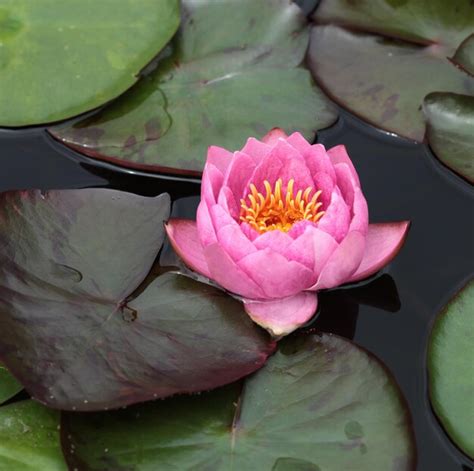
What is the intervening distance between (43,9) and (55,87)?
0.27 meters

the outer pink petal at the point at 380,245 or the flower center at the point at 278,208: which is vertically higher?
the flower center at the point at 278,208

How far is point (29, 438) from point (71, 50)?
109cm

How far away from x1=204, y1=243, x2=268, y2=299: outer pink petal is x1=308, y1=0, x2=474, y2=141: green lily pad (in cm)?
74

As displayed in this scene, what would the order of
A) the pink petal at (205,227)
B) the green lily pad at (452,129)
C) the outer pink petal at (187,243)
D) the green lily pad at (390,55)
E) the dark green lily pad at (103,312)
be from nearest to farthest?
1. the dark green lily pad at (103,312)
2. the pink petal at (205,227)
3. the outer pink petal at (187,243)
4. the green lily pad at (452,129)
5. the green lily pad at (390,55)

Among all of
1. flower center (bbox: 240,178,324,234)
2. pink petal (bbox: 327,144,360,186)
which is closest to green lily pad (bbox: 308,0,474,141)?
pink petal (bbox: 327,144,360,186)

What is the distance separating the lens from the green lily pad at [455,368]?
162 cm

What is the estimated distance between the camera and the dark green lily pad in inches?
61.4

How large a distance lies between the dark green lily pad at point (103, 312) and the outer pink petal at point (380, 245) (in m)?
0.29

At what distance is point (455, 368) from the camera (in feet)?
5.47

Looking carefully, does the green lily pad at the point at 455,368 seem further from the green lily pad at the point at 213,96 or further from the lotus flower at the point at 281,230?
the green lily pad at the point at 213,96

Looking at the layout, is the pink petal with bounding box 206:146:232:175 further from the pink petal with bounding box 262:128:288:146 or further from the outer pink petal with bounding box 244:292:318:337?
the outer pink petal with bounding box 244:292:318:337

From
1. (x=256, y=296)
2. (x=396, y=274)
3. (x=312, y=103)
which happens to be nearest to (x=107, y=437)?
(x=256, y=296)

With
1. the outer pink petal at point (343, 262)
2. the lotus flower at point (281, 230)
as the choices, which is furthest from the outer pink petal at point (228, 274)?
the outer pink petal at point (343, 262)

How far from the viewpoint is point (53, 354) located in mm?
1586
